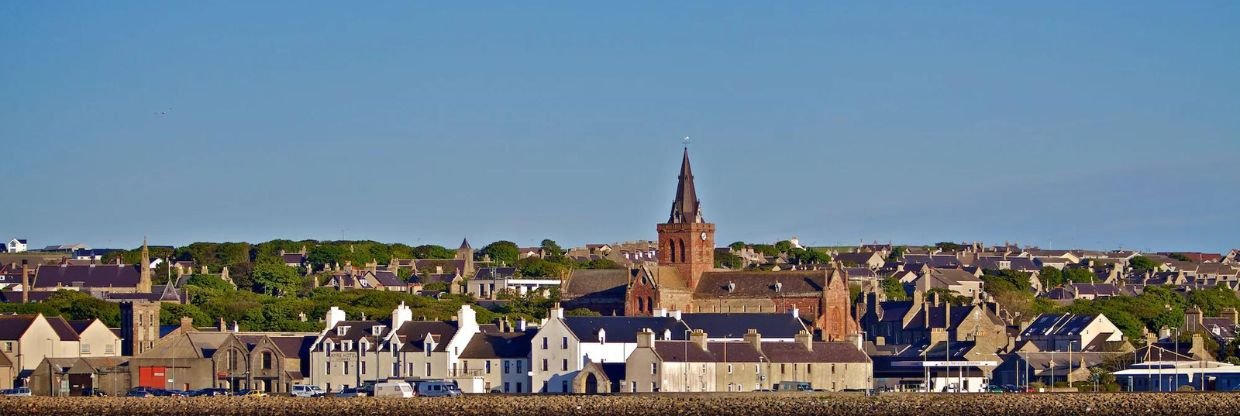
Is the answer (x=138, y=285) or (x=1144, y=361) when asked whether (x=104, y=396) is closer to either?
(x=1144, y=361)

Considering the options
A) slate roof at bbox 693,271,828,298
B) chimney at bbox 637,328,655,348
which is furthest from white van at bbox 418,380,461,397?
slate roof at bbox 693,271,828,298

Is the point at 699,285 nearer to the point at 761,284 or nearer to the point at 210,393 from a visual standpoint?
the point at 761,284

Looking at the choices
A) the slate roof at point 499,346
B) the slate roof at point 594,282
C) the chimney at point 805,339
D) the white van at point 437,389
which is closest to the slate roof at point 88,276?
the slate roof at point 594,282

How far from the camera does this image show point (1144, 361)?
93938 mm

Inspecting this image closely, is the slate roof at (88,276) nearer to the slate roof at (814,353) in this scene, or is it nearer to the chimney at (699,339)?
the chimney at (699,339)

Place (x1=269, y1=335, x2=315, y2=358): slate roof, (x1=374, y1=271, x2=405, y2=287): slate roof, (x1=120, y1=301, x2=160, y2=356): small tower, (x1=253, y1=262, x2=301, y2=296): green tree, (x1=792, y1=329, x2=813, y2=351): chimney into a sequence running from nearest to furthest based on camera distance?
(x1=792, y1=329, x2=813, y2=351): chimney < (x1=269, y1=335, x2=315, y2=358): slate roof < (x1=120, y1=301, x2=160, y2=356): small tower < (x1=253, y1=262, x2=301, y2=296): green tree < (x1=374, y1=271, x2=405, y2=287): slate roof

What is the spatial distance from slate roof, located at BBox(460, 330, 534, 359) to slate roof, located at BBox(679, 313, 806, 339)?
28.3 ft

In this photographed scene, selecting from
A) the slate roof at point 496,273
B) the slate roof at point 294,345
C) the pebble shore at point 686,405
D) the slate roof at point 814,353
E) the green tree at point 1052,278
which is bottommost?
the pebble shore at point 686,405

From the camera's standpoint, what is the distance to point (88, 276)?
158 metres

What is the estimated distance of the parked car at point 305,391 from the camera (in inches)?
3342

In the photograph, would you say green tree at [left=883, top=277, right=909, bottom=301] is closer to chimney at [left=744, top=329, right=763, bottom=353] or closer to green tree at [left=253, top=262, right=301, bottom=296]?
green tree at [left=253, top=262, right=301, bottom=296]

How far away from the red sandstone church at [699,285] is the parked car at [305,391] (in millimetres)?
37714

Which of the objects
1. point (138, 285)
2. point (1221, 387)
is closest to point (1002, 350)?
point (1221, 387)

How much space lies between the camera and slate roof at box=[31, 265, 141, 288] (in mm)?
156875
